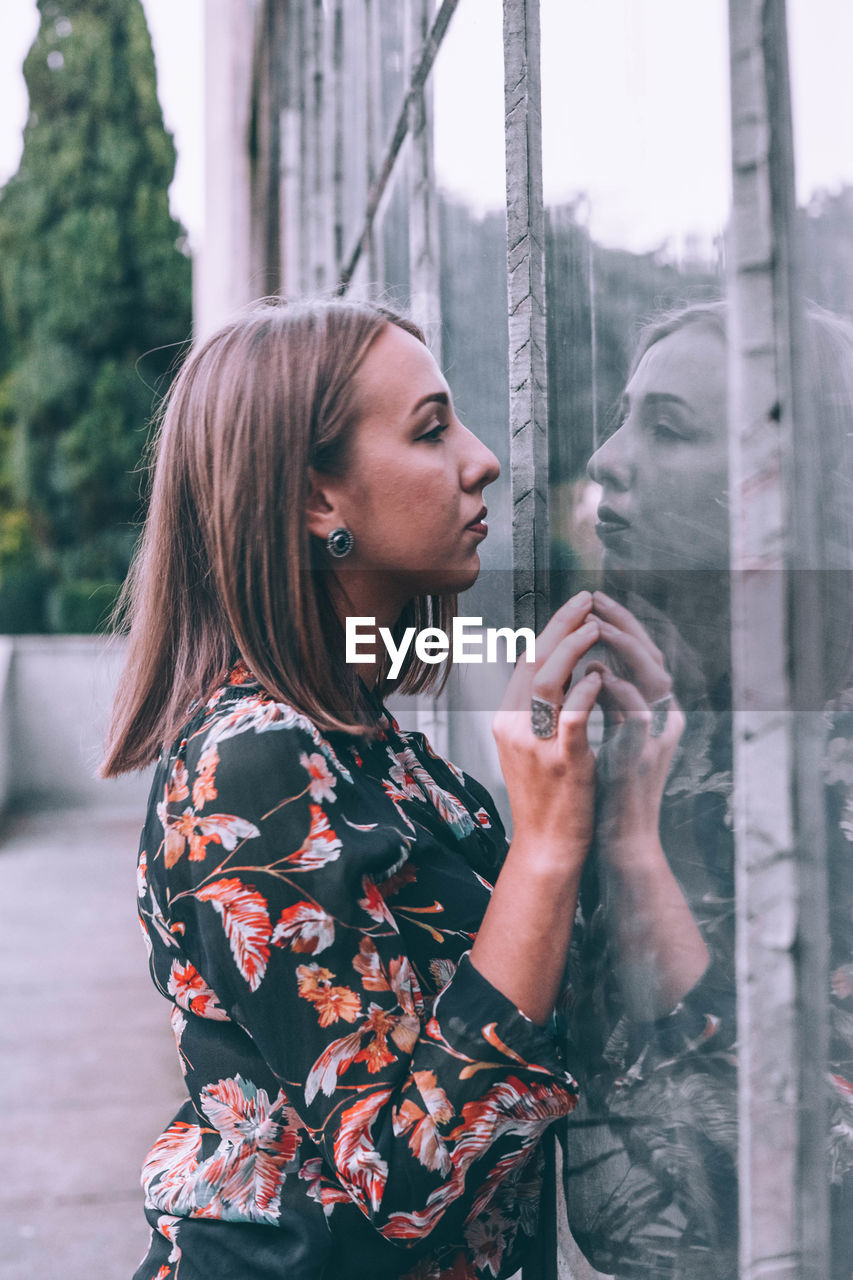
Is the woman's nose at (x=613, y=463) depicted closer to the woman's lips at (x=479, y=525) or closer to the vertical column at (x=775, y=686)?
the woman's lips at (x=479, y=525)

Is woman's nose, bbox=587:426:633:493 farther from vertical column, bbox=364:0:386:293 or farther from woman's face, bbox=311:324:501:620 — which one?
vertical column, bbox=364:0:386:293

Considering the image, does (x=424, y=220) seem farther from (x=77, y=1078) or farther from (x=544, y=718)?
(x=77, y=1078)

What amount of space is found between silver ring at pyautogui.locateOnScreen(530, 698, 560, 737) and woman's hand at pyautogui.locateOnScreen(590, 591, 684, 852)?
0.29ft

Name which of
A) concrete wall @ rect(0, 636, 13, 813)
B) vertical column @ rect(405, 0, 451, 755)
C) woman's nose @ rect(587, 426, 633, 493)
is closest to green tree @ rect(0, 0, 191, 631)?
concrete wall @ rect(0, 636, 13, 813)

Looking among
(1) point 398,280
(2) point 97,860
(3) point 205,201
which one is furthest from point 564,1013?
(3) point 205,201

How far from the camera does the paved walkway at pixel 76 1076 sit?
3.26 meters

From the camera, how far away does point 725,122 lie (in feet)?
3.01

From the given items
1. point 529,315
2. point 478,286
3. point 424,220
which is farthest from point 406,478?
point 424,220

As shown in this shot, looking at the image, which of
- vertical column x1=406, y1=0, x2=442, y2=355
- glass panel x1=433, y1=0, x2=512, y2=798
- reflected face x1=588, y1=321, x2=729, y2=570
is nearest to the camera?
reflected face x1=588, y1=321, x2=729, y2=570

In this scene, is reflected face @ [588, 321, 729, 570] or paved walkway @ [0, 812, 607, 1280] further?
paved walkway @ [0, 812, 607, 1280]

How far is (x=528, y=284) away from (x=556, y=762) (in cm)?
67

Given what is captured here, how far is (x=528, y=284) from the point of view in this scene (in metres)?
1.48

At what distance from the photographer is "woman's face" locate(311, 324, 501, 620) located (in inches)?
50.1

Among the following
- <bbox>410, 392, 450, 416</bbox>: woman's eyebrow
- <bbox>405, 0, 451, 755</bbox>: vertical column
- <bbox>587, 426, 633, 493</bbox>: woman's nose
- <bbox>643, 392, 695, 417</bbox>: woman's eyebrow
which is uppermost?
<bbox>405, 0, 451, 755</bbox>: vertical column
